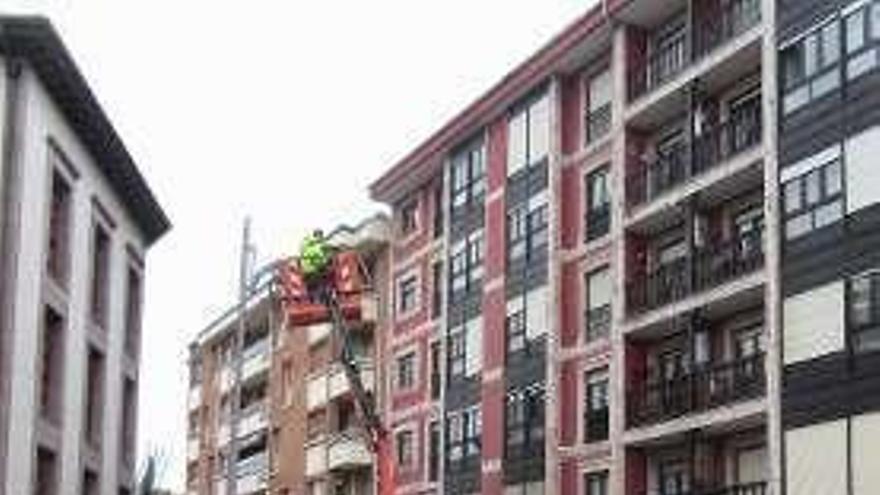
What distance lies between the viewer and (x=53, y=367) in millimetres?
41812

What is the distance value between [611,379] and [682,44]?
841cm

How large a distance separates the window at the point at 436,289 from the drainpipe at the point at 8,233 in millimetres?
28052

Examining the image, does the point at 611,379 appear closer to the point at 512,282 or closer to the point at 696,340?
the point at 696,340

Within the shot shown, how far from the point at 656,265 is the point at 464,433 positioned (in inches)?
501

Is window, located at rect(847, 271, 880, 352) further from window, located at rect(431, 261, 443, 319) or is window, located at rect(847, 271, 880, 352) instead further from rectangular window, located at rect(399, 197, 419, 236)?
rectangular window, located at rect(399, 197, 419, 236)

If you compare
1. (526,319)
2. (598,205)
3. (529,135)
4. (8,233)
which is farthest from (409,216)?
(8,233)

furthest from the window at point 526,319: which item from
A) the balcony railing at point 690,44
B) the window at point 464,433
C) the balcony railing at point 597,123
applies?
the balcony railing at point 690,44

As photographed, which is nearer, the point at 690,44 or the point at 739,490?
the point at 739,490

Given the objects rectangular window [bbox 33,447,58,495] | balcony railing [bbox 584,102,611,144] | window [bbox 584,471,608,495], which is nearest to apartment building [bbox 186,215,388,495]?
window [bbox 584,471,608,495]

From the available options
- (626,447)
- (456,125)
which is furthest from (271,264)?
(626,447)

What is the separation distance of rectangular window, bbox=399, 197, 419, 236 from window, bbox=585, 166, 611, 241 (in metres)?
15.0

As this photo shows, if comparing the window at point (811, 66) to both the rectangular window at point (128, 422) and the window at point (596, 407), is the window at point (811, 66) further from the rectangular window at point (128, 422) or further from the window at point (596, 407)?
the rectangular window at point (128, 422)

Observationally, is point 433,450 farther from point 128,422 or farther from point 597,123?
point 597,123

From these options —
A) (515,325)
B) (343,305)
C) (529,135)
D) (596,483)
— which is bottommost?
(596,483)
